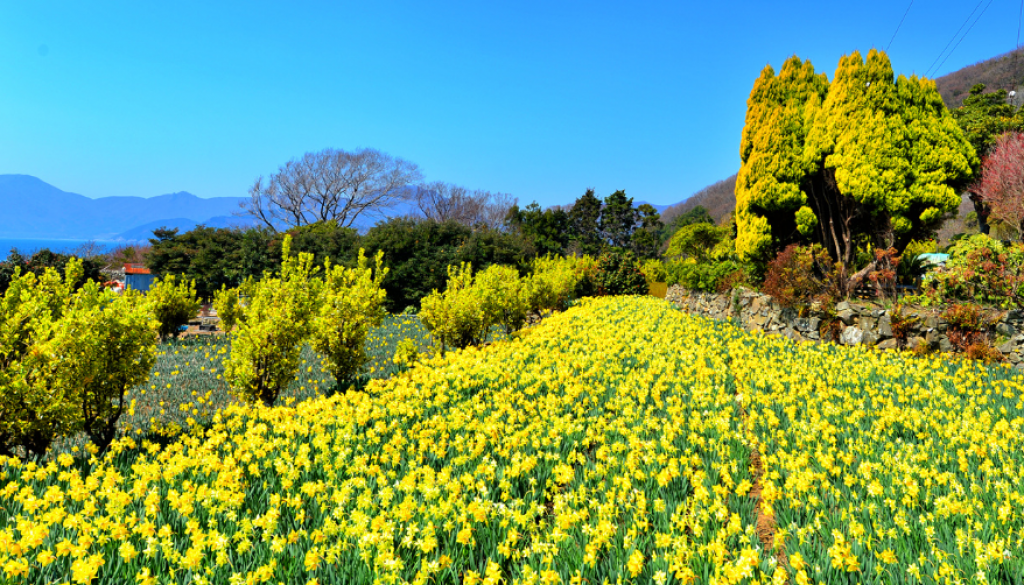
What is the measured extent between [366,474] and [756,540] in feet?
9.44

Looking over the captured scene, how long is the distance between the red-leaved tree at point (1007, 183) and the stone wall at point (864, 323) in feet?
20.1

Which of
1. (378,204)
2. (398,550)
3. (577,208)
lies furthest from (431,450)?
(577,208)

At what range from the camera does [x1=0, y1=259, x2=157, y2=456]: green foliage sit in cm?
438

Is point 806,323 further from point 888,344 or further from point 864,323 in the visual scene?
point 888,344

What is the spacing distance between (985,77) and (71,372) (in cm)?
8889

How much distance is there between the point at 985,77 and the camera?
59.7 meters

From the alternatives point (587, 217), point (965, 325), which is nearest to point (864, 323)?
point (965, 325)

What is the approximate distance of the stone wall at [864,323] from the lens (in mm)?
7996

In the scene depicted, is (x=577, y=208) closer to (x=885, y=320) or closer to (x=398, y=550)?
(x=885, y=320)

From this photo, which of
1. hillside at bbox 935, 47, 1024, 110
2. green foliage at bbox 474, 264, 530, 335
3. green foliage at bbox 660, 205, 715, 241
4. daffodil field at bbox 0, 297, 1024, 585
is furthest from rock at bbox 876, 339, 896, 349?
hillside at bbox 935, 47, 1024, 110

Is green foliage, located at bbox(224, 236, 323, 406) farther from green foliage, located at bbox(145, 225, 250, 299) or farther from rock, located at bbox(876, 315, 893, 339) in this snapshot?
green foliage, located at bbox(145, 225, 250, 299)

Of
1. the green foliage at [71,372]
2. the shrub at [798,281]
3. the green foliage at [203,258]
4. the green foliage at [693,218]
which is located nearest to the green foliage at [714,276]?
the shrub at [798,281]

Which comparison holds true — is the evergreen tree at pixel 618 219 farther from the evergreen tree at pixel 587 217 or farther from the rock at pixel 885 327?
the rock at pixel 885 327

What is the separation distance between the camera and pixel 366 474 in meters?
3.92
